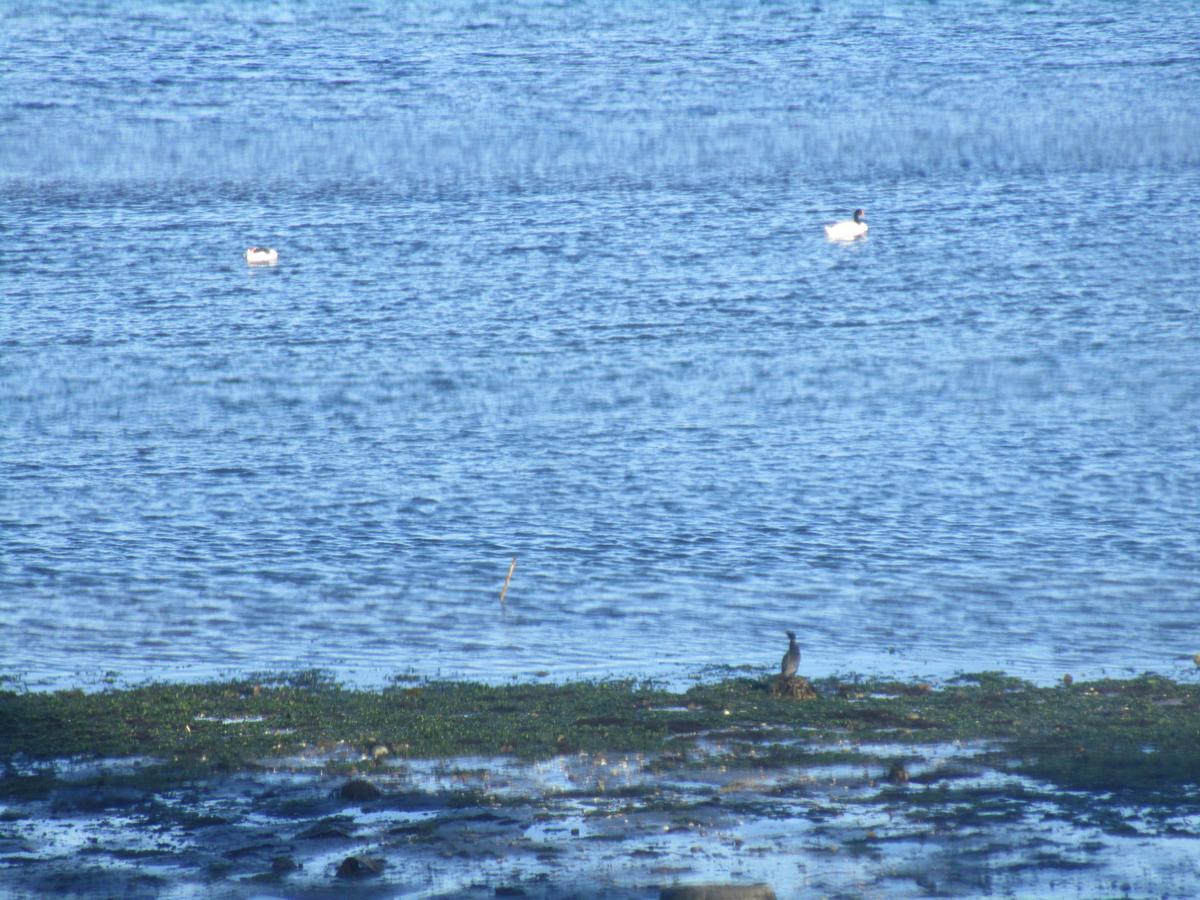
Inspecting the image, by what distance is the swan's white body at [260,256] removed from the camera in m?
40.3

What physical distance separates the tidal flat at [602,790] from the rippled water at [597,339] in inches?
85.0

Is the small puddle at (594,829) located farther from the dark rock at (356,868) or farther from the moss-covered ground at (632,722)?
the moss-covered ground at (632,722)

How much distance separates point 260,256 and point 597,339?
10.4m

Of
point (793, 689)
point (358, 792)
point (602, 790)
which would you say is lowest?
point (793, 689)

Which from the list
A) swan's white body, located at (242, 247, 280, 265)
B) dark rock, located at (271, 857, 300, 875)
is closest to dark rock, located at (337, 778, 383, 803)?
dark rock, located at (271, 857, 300, 875)

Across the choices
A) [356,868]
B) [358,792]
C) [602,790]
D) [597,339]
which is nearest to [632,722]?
[602,790]

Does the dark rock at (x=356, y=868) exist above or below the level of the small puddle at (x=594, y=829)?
above

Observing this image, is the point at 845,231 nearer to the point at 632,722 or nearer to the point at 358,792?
the point at 632,722

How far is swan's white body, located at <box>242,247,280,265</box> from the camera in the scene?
40338 millimetres

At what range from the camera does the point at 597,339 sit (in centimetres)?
3416

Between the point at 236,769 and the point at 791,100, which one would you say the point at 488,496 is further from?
the point at 791,100

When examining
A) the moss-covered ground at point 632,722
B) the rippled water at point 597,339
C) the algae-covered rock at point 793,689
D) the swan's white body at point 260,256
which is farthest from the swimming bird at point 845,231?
the algae-covered rock at point 793,689

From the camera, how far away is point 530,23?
59.2 meters

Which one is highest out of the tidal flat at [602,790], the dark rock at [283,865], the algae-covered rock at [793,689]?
the dark rock at [283,865]
